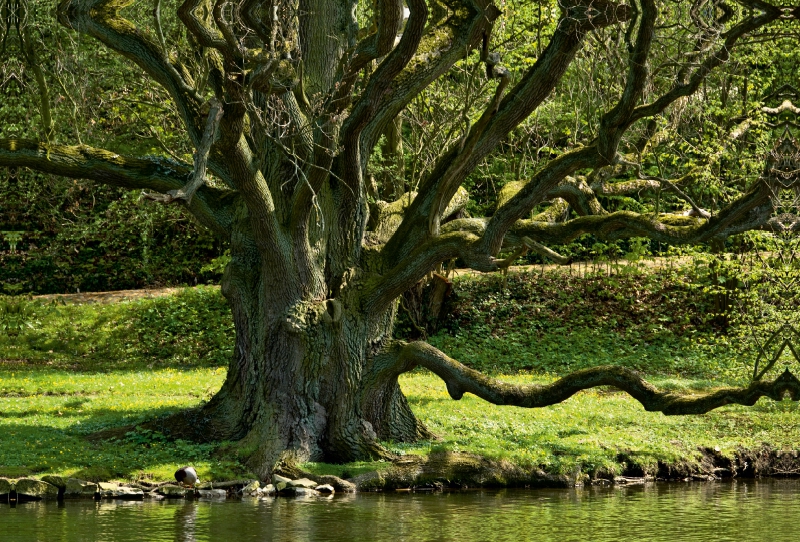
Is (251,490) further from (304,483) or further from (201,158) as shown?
(201,158)

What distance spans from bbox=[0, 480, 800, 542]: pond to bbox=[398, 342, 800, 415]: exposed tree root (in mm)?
1436

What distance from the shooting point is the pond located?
12328 mm

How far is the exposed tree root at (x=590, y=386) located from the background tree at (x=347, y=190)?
1.3 inches

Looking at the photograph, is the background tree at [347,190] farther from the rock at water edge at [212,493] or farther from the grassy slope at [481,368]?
the grassy slope at [481,368]

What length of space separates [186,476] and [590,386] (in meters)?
6.46

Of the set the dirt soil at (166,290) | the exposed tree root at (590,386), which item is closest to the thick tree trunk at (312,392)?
the exposed tree root at (590,386)

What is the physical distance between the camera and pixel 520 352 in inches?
1178

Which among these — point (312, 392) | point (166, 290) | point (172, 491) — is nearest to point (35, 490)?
point (172, 491)

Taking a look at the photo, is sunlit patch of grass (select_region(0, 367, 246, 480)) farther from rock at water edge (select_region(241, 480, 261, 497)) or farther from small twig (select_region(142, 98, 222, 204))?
small twig (select_region(142, 98, 222, 204))

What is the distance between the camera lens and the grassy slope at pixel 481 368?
17250 millimetres

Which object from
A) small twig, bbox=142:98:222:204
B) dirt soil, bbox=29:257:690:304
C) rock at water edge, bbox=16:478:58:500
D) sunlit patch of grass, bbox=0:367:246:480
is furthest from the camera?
dirt soil, bbox=29:257:690:304

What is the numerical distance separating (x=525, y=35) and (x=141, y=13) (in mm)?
9790

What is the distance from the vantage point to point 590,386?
1628 cm

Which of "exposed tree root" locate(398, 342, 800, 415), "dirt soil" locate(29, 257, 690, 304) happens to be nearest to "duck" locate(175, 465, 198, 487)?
"exposed tree root" locate(398, 342, 800, 415)
